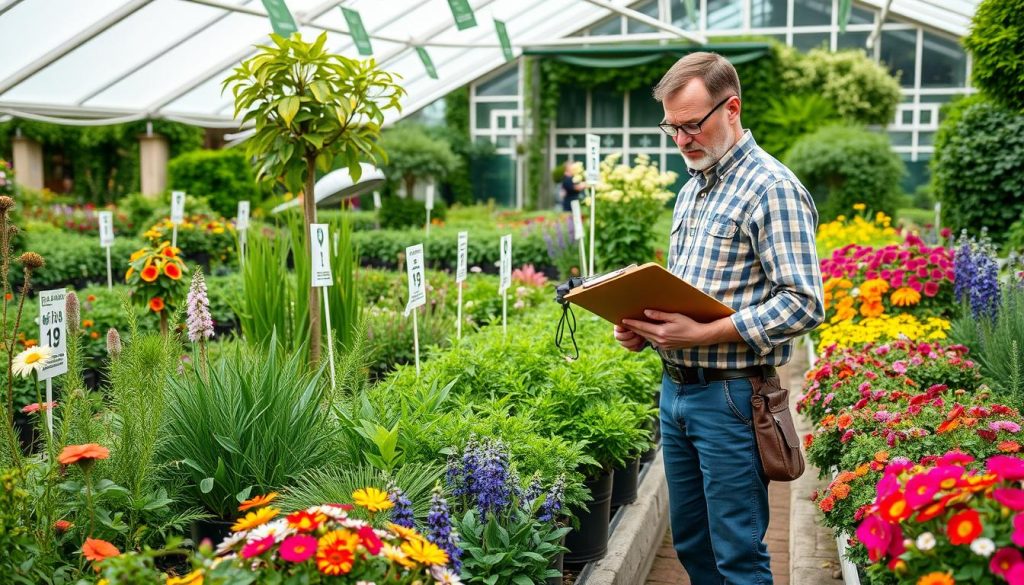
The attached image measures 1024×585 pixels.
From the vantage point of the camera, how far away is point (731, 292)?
218cm

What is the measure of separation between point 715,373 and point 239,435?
1.29m

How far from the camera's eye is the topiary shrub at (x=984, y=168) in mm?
7223

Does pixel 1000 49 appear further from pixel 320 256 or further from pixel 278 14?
pixel 278 14

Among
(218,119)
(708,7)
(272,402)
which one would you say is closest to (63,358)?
(272,402)

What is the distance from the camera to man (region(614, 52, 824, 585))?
81.0 inches

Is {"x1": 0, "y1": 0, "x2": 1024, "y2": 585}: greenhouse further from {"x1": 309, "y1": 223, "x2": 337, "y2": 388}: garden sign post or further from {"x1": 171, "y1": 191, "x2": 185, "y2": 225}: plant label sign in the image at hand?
{"x1": 171, "y1": 191, "x2": 185, "y2": 225}: plant label sign

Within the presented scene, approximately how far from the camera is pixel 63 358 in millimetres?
2414

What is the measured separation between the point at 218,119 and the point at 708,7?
1067cm

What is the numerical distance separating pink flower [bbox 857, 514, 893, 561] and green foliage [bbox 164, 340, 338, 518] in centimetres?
147

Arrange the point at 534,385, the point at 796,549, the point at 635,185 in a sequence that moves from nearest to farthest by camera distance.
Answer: the point at 534,385 → the point at 796,549 → the point at 635,185

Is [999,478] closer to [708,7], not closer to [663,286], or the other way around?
[663,286]

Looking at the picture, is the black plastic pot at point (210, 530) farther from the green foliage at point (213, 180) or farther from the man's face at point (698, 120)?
the green foliage at point (213, 180)

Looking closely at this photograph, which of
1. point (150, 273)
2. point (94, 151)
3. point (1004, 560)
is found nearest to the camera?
point (1004, 560)

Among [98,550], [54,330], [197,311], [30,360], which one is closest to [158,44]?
[197,311]
